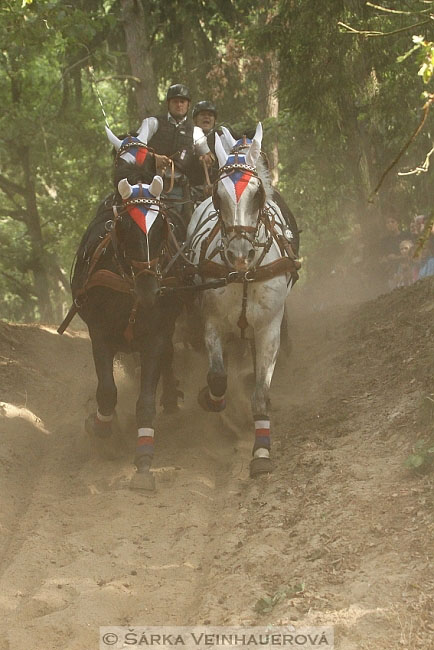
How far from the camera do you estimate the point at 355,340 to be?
11.8 m

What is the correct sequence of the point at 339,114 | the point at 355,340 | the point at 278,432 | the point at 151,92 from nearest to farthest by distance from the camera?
the point at 278,432 → the point at 355,340 → the point at 339,114 → the point at 151,92

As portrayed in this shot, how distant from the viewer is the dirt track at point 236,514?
215 inches

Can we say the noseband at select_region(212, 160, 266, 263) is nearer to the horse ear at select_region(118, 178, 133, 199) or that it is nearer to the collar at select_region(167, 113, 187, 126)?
the horse ear at select_region(118, 178, 133, 199)

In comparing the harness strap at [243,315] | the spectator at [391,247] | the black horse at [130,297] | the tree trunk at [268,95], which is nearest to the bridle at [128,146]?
the black horse at [130,297]

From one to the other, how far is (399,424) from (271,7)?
459 inches

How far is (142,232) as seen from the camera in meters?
7.89

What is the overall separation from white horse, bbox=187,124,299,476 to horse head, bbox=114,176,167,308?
0.61 meters

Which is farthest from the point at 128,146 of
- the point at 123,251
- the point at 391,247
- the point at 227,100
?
the point at 227,100

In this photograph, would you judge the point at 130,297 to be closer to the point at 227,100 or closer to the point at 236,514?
the point at 236,514

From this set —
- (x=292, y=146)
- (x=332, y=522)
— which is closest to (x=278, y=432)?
(x=332, y=522)

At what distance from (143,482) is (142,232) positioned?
2.28m

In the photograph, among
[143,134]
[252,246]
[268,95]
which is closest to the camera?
[252,246]

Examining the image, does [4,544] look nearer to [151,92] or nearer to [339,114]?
[339,114]

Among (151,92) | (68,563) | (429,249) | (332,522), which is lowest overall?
(68,563)
